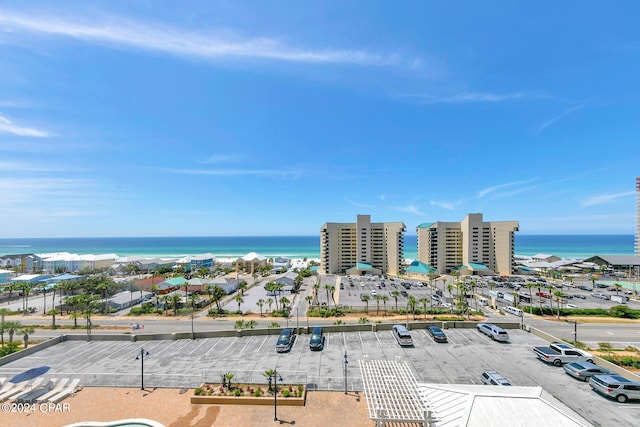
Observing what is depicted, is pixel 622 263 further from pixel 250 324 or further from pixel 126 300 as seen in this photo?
pixel 126 300

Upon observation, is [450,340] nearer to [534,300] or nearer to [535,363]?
[535,363]

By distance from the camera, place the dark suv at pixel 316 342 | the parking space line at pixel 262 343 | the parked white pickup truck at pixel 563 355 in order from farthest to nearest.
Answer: the parking space line at pixel 262 343, the dark suv at pixel 316 342, the parked white pickup truck at pixel 563 355

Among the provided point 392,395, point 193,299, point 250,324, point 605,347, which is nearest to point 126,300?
point 193,299

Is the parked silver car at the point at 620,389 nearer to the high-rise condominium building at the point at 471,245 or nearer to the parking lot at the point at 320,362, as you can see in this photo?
the parking lot at the point at 320,362

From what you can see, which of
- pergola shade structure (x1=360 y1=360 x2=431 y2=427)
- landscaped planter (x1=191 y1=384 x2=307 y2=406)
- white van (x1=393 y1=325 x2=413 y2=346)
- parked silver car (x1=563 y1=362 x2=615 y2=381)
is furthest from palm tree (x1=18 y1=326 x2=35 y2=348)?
parked silver car (x1=563 y1=362 x2=615 y2=381)

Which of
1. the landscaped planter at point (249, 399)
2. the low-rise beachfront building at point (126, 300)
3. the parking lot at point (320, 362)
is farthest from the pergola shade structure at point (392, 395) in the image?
the low-rise beachfront building at point (126, 300)

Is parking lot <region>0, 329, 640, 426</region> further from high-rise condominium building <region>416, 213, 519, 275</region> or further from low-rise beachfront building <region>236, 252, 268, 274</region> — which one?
low-rise beachfront building <region>236, 252, 268, 274</region>

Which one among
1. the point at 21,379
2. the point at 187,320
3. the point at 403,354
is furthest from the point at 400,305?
the point at 21,379
